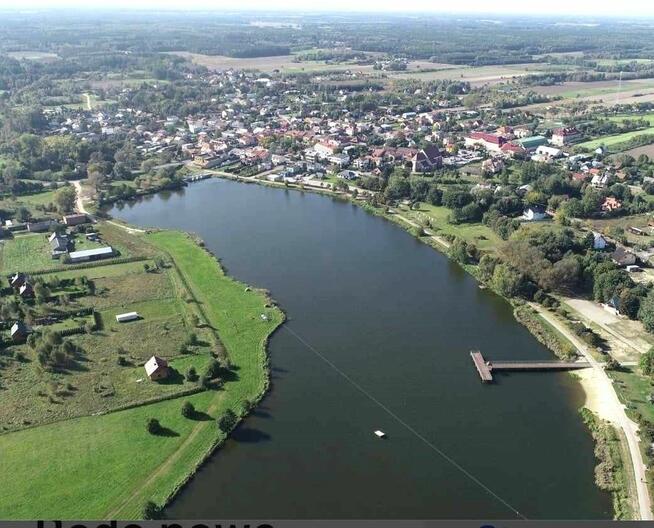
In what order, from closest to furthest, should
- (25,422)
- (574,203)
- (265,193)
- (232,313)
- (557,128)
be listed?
(25,422) < (232,313) < (574,203) < (265,193) < (557,128)

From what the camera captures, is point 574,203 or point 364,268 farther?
point 574,203

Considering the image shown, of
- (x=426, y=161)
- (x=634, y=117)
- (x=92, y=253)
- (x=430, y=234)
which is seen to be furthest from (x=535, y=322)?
(x=634, y=117)

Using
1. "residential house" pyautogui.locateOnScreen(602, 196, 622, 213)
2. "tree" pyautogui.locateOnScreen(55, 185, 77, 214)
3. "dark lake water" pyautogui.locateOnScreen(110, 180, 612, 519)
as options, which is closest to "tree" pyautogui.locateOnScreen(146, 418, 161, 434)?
"dark lake water" pyautogui.locateOnScreen(110, 180, 612, 519)

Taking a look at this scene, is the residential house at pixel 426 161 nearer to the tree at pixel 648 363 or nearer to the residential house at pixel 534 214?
the residential house at pixel 534 214

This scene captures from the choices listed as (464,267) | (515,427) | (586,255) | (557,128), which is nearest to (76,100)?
(557,128)

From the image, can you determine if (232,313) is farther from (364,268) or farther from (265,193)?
(265,193)

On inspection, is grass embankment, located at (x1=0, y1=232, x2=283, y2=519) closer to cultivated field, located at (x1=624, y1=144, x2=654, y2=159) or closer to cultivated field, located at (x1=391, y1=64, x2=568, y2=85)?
cultivated field, located at (x1=624, y1=144, x2=654, y2=159)
